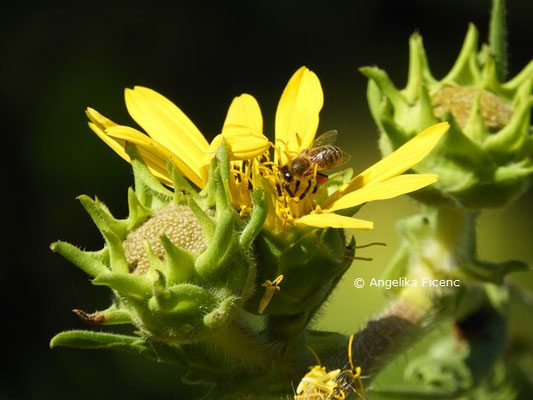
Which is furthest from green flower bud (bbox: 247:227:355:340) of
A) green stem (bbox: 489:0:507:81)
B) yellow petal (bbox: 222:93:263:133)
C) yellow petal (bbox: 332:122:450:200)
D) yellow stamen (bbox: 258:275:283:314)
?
green stem (bbox: 489:0:507:81)

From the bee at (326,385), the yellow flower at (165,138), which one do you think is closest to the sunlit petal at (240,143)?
the yellow flower at (165,138)

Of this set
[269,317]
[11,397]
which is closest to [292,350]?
[269,317]

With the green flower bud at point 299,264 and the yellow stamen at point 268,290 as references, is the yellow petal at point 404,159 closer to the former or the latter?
the green flower bud at point 299,264

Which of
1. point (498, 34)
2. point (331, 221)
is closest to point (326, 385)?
point (331, 221)

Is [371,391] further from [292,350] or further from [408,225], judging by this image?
[408,225]

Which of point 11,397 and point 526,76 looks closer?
point 526,76

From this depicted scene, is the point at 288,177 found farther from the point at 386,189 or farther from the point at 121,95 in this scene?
the point at 121,95

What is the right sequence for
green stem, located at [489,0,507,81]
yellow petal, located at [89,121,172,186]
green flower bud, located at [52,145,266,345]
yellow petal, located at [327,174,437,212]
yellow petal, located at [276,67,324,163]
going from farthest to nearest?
green stem, located at [489,0,507,81] < yellow petal, located at [276,67,324,163] < yellow petal, located at [89,121,172,186] < yellow petal, located at [327,174,437,212] < green flower bud, located at [52,145,266,345]

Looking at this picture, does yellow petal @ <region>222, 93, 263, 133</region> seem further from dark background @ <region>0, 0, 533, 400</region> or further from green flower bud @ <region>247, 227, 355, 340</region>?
dark background @ <region>0, 0, 533, 400</region>
